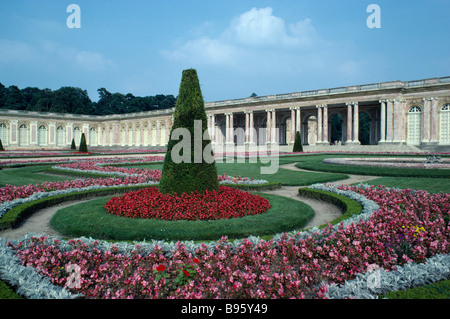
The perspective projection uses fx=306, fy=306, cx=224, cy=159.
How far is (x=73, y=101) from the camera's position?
306 ft

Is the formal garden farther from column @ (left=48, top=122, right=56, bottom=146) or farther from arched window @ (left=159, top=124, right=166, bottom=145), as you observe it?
column @ (left=48, top=122, right=56, bottom=146)

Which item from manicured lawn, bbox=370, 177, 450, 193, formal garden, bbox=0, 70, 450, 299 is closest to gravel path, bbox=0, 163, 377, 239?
formal garden, bbox=0, 70, 450, 299

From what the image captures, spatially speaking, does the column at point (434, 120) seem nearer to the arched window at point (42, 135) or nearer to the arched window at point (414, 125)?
the arched window at point (414, 125)

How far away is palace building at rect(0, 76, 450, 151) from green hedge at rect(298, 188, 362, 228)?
34940mm

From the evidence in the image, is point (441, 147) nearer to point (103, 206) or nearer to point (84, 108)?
point (103, 206)

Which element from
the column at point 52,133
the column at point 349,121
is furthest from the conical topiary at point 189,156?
the column at point 52,133

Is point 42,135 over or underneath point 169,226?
over

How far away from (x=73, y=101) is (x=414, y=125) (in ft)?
294

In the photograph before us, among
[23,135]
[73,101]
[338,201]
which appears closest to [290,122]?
[23,135]

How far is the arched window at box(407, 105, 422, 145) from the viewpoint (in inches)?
1581

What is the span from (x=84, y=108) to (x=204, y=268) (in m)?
99.6

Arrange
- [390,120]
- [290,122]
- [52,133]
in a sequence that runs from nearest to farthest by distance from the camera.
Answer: [390,120]
[290,122]
[52,133]

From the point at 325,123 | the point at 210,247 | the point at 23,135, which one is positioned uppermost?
the point at 325,123

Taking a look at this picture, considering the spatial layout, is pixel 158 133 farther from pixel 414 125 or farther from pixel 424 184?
pixel 424 184
